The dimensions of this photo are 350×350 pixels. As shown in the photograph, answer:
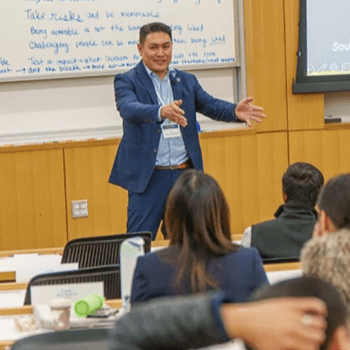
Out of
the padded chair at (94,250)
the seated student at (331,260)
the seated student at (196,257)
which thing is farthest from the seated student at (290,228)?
the seated student at (331,260)

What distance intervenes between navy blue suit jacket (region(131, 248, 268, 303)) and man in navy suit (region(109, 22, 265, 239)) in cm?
267

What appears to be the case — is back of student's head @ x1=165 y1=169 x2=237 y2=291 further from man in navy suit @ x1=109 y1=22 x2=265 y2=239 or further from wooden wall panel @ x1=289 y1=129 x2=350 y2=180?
wooden wall panel @ x1=289 y1=129 x2=350 y2=180

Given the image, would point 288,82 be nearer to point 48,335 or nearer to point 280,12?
point 280,12

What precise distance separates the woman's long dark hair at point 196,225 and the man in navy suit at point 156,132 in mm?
2619

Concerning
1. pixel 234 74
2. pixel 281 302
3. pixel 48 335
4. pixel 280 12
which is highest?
pixel 280 12

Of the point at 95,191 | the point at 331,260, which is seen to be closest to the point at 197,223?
the point at 331,260

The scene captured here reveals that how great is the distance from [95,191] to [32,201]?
513 millimetres

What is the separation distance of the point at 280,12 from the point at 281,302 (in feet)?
21.8

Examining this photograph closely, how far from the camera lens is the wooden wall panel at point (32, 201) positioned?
7.02 m

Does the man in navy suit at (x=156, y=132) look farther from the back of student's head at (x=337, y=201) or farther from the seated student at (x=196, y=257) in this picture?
the back of student's head at (x=337, y=201)

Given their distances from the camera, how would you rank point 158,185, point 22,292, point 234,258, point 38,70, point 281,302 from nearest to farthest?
1. point 281,302
2. point 234,258
3. point 22,292
4. point 158,185
5. point 38,70

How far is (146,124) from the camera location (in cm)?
540

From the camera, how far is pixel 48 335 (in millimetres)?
1821

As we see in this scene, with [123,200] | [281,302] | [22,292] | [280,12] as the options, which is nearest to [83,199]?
[123,200]
